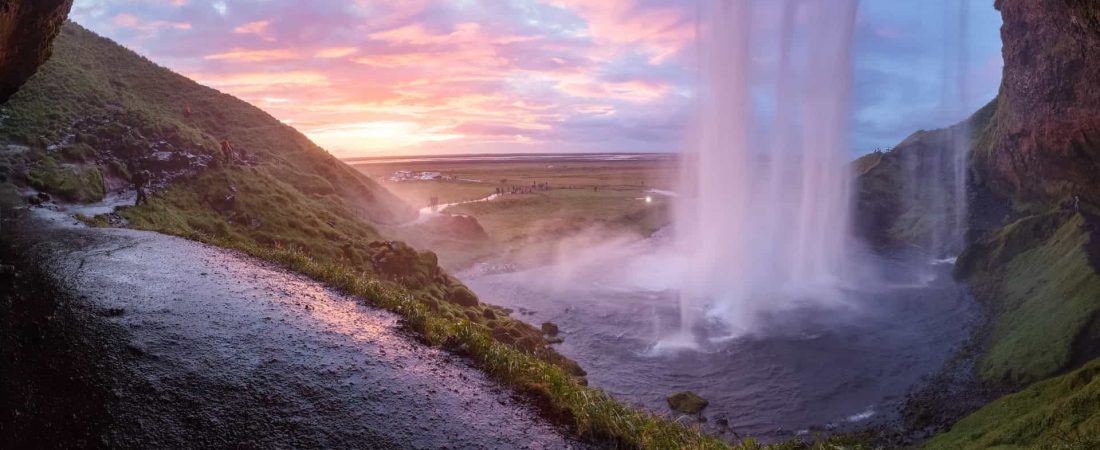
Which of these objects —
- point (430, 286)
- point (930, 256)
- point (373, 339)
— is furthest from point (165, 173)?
point (930, 256)

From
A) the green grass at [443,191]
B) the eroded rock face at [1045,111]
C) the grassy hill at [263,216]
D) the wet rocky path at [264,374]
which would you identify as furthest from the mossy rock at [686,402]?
the green grass at [443,191]

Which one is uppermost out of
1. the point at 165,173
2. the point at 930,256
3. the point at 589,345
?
→ the point at 165,173

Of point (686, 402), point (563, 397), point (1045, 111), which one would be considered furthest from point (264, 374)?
point (1045, 111)

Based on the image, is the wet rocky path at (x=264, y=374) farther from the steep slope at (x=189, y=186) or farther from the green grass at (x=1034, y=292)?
the green grass at (x=1034, y=292)

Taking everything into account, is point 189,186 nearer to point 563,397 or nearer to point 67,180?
point 67,180

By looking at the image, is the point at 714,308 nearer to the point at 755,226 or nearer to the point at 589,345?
the point at 589,345
